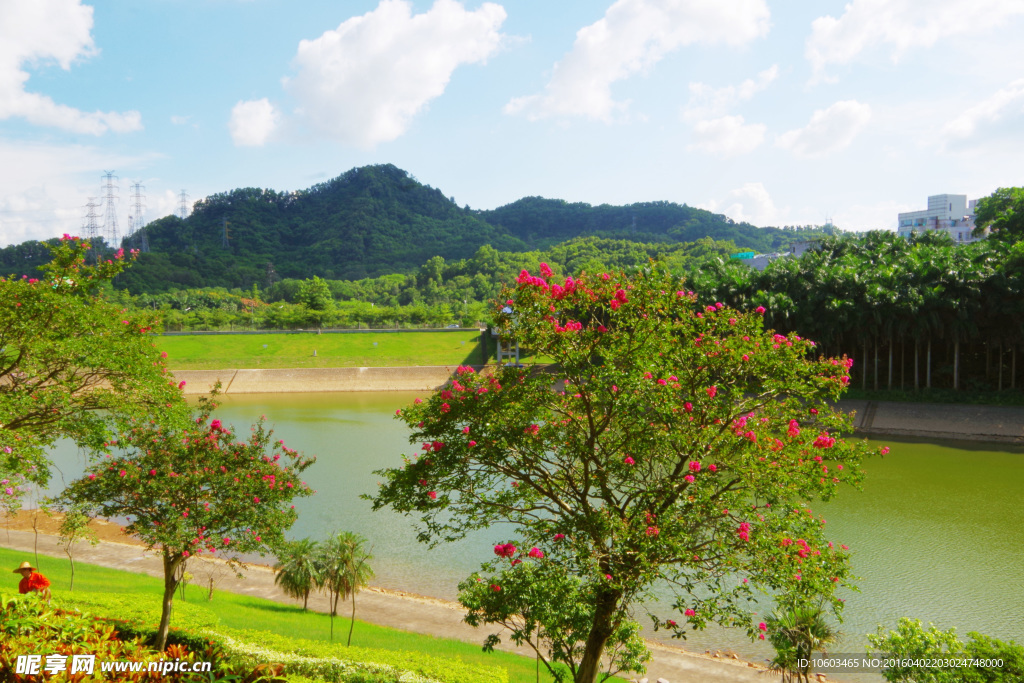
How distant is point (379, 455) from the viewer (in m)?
26.9

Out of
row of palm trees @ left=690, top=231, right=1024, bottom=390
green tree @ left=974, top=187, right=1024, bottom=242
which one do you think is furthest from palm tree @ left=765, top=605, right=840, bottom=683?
green tree @ left=974, top=187, right=1024, bottom=242

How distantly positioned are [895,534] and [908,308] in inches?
761

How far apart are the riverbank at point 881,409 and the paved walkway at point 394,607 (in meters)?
6.24

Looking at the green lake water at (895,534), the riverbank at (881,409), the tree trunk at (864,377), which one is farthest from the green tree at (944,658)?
the tree trunk at (864,377)

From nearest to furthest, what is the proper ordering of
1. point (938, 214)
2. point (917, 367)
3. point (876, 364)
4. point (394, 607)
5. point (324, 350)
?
point (394, 607)
point (917, 367)
point (876, 364)
point (324, 350)
point (938, 214)

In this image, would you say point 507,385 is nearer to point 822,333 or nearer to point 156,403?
point 156,403

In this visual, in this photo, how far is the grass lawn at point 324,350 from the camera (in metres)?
52.7

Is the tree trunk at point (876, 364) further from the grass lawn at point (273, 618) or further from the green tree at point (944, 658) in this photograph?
the green tree at point (944, 658)

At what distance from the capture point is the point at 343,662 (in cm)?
690

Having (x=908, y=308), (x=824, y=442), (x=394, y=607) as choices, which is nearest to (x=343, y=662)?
(x=824, y=442)

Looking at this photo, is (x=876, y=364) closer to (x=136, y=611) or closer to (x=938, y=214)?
(x=136, y=611)

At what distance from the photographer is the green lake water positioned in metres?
12.7

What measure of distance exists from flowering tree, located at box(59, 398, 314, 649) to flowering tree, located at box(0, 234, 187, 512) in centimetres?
111

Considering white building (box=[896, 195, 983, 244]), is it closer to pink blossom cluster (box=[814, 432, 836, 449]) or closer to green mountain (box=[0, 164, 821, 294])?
green mountain (box=[0, 164, 821, 294])
